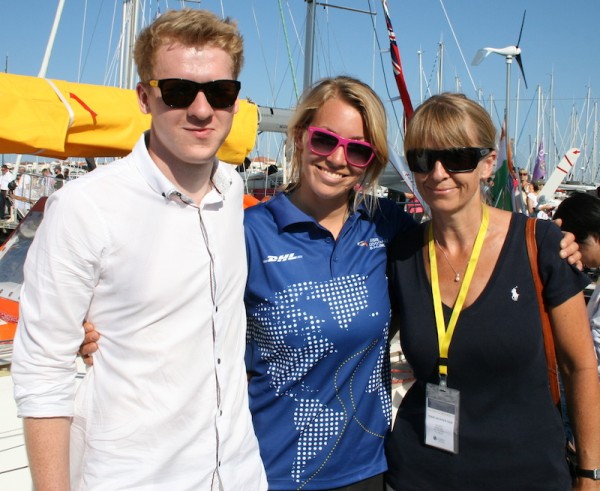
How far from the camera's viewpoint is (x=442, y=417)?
1.93 meters

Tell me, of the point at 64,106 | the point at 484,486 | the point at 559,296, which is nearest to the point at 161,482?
the point at 484,486

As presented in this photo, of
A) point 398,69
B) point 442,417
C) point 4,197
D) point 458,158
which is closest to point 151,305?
point 442,417

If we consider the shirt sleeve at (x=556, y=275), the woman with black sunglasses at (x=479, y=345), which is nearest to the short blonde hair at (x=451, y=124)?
the woman with black sunglasses at (x=479, y=345)

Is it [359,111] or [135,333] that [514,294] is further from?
[135,333]

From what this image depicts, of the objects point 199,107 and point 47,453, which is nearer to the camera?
point 47,453

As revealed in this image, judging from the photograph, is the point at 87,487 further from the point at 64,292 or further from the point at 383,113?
the point at 383,113

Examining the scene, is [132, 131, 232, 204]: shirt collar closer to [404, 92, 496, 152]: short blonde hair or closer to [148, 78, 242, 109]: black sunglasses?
[148, 78, 242, 109]: black sunglasses

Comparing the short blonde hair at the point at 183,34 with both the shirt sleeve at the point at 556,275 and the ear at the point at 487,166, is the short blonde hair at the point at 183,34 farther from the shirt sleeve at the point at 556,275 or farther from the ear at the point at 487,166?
the shirt sleeve at the point at 556,275

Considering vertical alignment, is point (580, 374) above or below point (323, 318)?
below

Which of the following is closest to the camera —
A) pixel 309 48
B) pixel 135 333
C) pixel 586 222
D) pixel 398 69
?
pixel 135 333

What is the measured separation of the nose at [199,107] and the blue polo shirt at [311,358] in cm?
55

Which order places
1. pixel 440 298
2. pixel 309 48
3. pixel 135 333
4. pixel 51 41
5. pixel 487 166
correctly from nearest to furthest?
pixel 135 333, pixel 440 298, pixel 487 166, pixel 51 41, pixel 309 48

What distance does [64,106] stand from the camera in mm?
3764

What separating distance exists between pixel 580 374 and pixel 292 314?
973 mm
